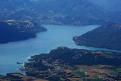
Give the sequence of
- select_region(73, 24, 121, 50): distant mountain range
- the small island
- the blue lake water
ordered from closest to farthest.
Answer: the blue lake water, select_region(73, 24, 121, 50): distant mountain range, the small island

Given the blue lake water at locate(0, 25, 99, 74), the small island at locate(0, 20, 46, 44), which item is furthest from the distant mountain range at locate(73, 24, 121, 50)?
the small island at locate(0, 20, 46, 44)

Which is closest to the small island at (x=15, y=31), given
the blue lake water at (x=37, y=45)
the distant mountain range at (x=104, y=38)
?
the blue lake water at (x=37, y=45)

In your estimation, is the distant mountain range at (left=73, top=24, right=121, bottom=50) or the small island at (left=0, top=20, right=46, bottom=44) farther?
the small island at (left=0, top=20, right=46, bottom=44)

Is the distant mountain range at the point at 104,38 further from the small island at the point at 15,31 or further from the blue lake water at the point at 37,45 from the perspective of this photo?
the small island at the point at 15,31

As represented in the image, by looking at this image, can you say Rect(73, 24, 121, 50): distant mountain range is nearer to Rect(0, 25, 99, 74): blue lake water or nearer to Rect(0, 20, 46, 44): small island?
Rect(0, 25, 99, 74): blue lake water

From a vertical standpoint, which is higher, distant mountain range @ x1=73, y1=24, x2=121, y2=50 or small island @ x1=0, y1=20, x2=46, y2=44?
small island @ x1=0, y1=20, x2=46, y2=44
